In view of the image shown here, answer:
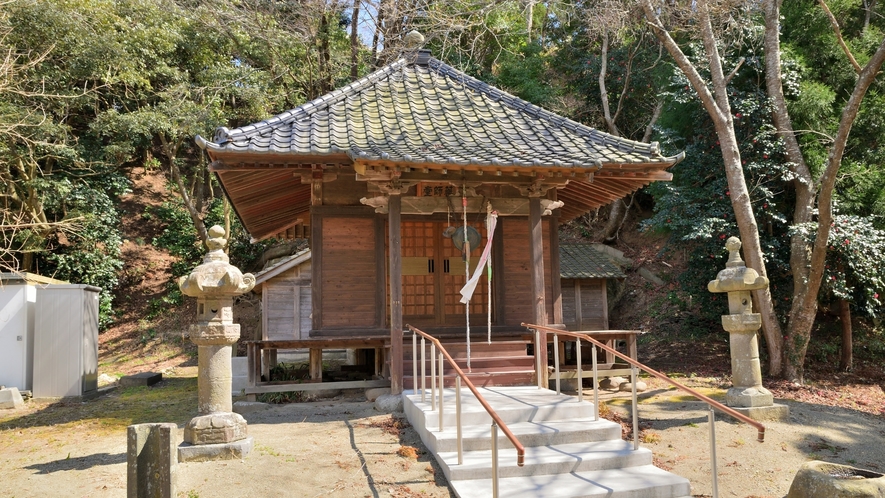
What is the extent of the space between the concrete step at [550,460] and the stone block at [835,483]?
1.63 m

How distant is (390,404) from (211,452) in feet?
8.99

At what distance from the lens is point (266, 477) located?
5.88 metres

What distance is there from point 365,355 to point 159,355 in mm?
10617

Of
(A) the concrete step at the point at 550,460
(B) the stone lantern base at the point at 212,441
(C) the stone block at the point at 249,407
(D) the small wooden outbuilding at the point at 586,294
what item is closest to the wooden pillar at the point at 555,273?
(A) the concrete step at the point at 550,460

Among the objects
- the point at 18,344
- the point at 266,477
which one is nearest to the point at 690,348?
the point at 266,477

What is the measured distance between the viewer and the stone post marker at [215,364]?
6.38 m

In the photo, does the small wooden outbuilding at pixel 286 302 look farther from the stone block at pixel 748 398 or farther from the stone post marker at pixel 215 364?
the stone block at pixel 748 398

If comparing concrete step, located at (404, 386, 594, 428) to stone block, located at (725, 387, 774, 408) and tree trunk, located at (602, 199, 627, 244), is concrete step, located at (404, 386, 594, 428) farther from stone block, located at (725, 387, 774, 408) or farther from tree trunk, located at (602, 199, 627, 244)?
tree trunk, located at (602, 199, 627, 244)

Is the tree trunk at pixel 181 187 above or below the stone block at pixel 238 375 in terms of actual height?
above

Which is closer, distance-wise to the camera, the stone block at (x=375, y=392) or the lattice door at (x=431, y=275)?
the stone block at (x=375, y=392)

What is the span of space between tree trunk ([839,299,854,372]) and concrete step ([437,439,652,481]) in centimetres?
995

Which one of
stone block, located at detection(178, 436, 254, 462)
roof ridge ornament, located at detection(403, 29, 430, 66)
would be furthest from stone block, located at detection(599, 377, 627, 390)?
roof ridge ornament, located at detection(403, 29, 430, 66)

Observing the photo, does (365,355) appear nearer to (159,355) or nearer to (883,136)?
(159,355)

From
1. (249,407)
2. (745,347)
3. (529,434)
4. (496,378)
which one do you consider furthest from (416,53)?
(529,434)
